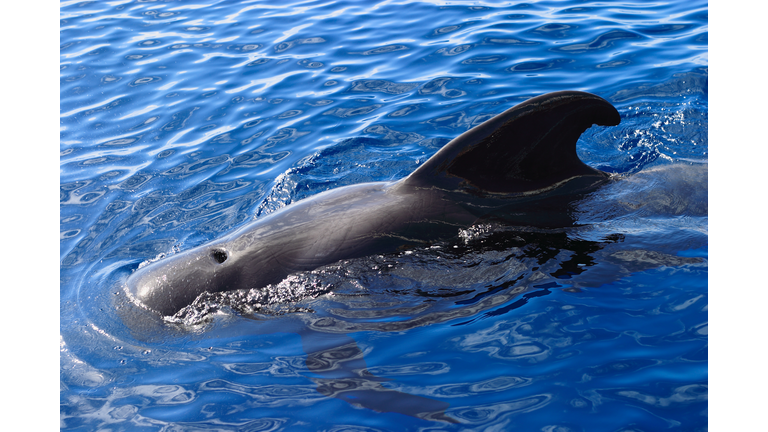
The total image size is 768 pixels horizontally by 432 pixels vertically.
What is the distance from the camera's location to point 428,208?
5590 millimetres

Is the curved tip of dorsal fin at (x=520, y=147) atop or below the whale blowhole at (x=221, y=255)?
atop

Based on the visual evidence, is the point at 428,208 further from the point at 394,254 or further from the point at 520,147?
the point at 520,147

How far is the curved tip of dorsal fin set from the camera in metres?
5.35

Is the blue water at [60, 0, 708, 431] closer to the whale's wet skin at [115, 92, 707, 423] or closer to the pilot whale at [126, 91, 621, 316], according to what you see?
the whale's wet skin at [115, 92, 707, 423]

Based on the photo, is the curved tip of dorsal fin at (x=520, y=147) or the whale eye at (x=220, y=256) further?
the whale eye at (x=220, y=256)

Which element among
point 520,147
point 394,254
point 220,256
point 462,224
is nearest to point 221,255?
point 220,256

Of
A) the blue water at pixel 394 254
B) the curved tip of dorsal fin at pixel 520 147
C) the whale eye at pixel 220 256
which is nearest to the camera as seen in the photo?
the blue water at pixel 394 254

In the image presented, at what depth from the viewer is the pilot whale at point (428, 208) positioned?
5.39 m

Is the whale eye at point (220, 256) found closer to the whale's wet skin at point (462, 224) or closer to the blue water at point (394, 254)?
the whale's wet skin at point (462, 224)

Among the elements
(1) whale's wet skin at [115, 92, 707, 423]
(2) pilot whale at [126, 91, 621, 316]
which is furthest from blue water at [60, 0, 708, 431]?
(2) pilot whale at [126, 91, 621, 316]

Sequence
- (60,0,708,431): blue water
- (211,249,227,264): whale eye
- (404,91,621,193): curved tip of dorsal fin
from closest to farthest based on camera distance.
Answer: (60,0,708,431): blue water → (404,91,621,193): curved tip of dorsal fin → (211,249,227,264): whale eye

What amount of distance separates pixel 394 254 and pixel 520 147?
162cm

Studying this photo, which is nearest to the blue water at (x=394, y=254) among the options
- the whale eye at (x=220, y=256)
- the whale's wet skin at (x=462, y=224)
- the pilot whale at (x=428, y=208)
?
the whale's wet skin at (x=462, y=224)

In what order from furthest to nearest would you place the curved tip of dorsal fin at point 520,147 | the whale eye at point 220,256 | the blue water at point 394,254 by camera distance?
the whale eye at point 220,256
the curved tip of dorsal fin at point 520,147
the blue water at point 394,254
